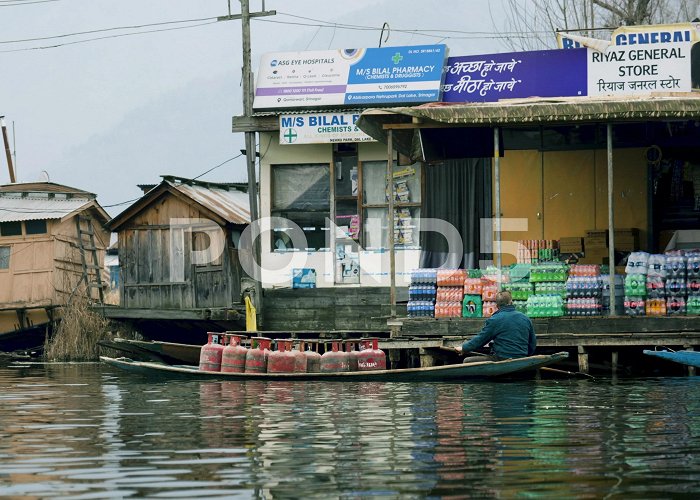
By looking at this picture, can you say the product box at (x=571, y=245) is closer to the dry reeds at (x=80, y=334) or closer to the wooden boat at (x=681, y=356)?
the wooden boat at (x=681, y=356)

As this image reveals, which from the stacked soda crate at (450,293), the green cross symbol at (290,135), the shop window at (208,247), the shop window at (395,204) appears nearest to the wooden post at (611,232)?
the stacked soda crate at (450,293)

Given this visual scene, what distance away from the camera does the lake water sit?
942cm

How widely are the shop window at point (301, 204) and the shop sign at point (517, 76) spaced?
3.38 metres

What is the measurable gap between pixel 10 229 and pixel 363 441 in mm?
30697

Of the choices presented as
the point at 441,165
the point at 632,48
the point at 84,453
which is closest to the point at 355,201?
the point at 441,165

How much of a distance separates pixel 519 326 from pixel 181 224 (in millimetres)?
17668

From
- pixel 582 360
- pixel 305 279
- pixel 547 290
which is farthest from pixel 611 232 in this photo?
pixel 305 279

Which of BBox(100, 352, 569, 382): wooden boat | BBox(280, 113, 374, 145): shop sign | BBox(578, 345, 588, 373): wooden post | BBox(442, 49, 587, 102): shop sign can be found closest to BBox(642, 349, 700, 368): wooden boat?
BBox(578, 345, 588, 373): wooden post

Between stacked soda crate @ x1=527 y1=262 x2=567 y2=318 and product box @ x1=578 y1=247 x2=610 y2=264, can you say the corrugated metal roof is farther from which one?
stacked soda crate @ x1=527 y1=262 x2=567 y2=318

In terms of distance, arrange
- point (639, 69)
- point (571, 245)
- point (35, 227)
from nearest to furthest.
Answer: point (571, 245), point (639, 69), point (35, 227)

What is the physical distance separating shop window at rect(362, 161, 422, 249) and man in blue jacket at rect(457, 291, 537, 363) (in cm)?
744

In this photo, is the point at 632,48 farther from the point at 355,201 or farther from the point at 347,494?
the point at 347,494

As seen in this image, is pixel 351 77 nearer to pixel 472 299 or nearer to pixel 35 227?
pixel 472 299

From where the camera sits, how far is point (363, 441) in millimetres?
12117
